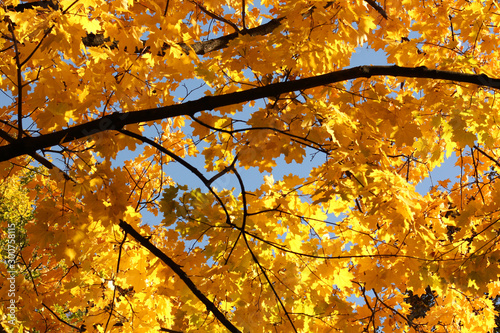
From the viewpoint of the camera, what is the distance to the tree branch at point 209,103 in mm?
2510

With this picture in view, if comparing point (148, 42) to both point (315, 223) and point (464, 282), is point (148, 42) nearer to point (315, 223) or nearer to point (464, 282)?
point (315, 223)

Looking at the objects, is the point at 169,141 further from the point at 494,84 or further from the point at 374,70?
the point at 494,84

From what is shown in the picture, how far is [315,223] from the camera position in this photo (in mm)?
3660

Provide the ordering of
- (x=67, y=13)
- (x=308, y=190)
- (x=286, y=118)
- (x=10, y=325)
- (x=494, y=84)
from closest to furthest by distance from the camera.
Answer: (x=494, y=84) → (x=67, y=13) → (x=286, y=118) → (x=308, y=190) → (x=10, y=325)

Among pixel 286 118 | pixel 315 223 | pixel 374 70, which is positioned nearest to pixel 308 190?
pixel 315 223

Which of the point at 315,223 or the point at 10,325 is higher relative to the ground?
the point at 315,223

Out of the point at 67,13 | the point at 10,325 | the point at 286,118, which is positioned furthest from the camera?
the point at 10,325

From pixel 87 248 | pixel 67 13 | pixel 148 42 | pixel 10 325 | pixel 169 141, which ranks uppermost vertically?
pixel 169 141

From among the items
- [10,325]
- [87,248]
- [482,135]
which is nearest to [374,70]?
[482,135]

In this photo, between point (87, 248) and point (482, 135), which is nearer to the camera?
point (482, 135)

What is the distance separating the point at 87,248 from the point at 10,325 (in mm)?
1620

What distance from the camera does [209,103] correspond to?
2.61 meters

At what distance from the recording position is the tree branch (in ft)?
8.23

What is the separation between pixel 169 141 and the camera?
5109 mm
